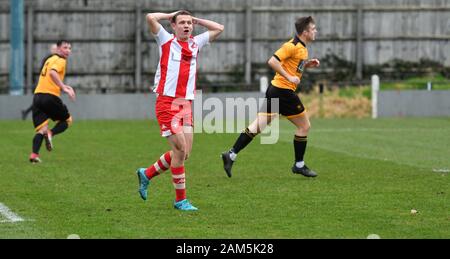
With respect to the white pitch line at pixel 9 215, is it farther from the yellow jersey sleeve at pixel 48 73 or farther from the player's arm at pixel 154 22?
the yellow jersey sleeve at pixel 48 73

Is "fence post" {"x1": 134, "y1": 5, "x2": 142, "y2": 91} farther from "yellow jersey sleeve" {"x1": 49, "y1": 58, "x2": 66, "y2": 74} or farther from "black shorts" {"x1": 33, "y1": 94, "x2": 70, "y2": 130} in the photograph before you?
"yellow jersey sleeve" {"x1": 49, "y1": 58, "x2": 66, "y2": 74}

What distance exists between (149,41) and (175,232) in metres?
29.8

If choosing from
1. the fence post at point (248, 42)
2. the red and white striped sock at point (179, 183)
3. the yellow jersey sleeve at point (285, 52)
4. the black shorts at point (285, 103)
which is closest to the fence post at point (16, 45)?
the fence post at point (248, 42)

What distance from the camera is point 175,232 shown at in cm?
962

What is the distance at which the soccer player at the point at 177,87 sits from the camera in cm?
1130

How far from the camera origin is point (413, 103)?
34.1m

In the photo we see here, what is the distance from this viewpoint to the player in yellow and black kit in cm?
Answer: 1477

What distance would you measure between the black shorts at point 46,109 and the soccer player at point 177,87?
7.11 m

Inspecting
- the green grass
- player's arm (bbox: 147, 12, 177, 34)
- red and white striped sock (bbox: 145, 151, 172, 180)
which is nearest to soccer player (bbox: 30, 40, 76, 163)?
the green grass

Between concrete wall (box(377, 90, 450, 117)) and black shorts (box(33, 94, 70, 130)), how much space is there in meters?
17.6

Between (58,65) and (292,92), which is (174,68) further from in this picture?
(58,65)

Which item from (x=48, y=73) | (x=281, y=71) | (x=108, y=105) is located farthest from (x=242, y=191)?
(x=108, y=105)
